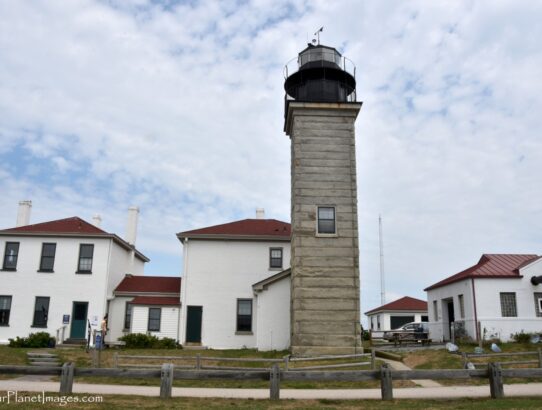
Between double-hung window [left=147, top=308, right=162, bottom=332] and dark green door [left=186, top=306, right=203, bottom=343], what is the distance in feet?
5.29

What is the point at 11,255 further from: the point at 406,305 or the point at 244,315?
the point at 406,305

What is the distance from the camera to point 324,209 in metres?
22.7

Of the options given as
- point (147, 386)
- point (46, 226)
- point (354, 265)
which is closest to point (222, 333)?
point (354, 265)

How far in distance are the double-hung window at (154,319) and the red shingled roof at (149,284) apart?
5.24 feet

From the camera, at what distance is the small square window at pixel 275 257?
2971 cm

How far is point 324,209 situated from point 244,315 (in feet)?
31.8

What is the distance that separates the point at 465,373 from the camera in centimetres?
1141

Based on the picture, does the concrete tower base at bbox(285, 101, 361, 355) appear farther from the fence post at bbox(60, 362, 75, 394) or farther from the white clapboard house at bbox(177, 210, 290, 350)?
the fence post at bbox(60, 362, 75, 394)

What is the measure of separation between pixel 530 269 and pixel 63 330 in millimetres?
25174

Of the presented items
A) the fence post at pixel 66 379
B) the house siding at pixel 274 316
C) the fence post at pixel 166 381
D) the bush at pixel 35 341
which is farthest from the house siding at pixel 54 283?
the fence post at pixel 166 381

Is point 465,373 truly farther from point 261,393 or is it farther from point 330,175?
point 330,175

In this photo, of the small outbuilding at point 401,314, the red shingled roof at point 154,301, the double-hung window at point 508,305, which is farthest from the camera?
the small outbuilding at point 401,314

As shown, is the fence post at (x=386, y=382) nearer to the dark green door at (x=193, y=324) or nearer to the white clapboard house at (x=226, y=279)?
the white clapboard house at (x=226, y=279)

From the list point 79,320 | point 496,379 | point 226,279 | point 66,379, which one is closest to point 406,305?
point 226,279
